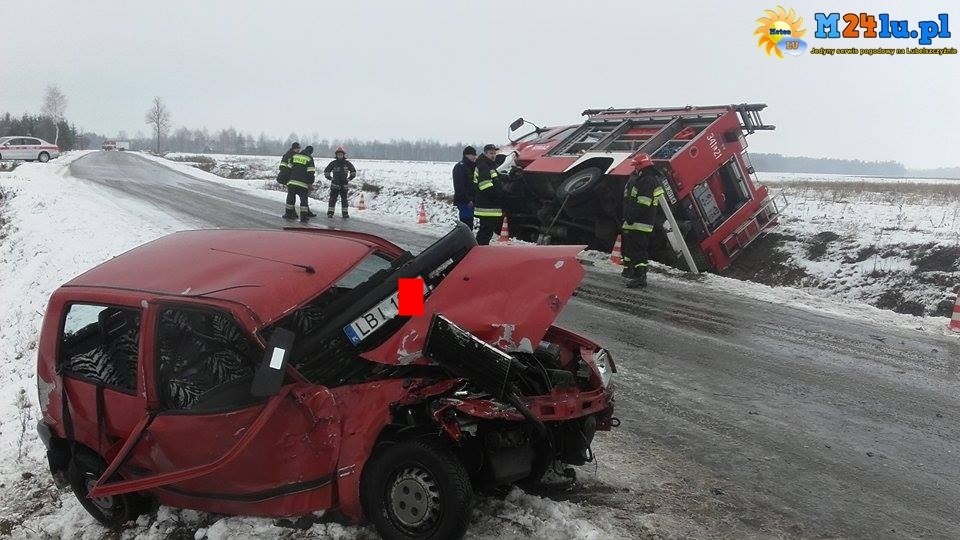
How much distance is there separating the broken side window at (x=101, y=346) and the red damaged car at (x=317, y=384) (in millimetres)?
11

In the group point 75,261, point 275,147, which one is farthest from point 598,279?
point 275,147

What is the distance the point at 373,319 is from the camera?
3.16 m

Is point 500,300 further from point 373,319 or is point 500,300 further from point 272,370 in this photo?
point 272,370

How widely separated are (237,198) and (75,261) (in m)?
10.4

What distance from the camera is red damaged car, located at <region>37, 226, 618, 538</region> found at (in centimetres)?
287

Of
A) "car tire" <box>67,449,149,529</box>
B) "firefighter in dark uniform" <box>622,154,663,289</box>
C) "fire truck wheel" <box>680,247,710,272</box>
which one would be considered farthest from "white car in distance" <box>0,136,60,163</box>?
"car tire" <box>67,449,149,529</box>

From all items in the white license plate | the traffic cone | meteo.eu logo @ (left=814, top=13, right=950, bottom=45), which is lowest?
the traffic cone

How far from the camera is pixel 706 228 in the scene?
10.4 m

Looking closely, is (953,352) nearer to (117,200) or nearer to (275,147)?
(117,200)

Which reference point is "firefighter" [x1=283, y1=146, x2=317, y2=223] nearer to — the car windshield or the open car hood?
the car windshield

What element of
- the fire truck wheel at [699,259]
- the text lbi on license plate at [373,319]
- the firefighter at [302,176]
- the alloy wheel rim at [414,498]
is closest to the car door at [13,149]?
the firefighter at [302,176]

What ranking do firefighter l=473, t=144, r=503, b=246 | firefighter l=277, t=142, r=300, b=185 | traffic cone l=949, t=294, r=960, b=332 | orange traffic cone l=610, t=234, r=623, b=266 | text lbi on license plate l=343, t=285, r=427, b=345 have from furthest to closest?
firefighter l=277, t=142, r=300, b=185 < orange traffic cone l=610, t=234, r=623, b=266 < firefighter l=473, t=144, r=503, b=246 < traffic cone l=949, t=294, r=960, b=332 < text lbi on license plate l=343, t=285, r=427, b=345

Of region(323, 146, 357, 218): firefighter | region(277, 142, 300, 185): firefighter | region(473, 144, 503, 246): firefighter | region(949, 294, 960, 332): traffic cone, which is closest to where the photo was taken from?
region(949, 294, 960, 332): traffic cone

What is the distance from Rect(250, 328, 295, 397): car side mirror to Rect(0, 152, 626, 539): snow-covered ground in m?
0.86
